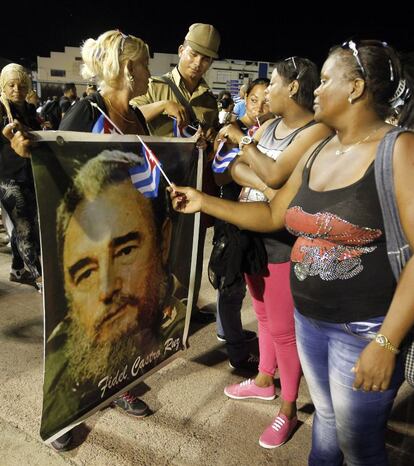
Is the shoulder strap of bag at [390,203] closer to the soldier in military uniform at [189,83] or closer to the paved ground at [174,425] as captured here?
the paved ground at [174,425]

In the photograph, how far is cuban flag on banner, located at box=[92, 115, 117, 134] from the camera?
→ 6.43 ft

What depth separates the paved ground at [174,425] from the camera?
2154 mm

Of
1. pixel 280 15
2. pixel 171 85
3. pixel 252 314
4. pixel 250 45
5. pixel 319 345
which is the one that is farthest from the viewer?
pixel 250 45

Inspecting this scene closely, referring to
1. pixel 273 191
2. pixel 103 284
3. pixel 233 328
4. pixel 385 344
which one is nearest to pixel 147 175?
pixel 103 284

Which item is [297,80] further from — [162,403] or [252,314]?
[252,314]

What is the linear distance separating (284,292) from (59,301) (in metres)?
1.18

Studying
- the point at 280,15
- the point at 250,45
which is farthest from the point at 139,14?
the point at 280,15

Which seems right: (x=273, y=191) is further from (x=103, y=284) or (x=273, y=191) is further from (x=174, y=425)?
(x=174, y=425)

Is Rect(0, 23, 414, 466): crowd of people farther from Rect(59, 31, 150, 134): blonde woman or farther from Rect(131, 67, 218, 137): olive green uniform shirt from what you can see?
Rect(131, 67, 218, 137): olive green uniform shirt

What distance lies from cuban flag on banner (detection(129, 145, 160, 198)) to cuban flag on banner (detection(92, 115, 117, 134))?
27cm

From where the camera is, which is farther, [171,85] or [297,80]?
[171,85]

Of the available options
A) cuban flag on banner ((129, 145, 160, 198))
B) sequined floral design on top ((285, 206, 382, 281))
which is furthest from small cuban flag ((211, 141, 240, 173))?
sequined floral design on top ((285, 206, 382, 281))

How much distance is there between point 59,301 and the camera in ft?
5.24

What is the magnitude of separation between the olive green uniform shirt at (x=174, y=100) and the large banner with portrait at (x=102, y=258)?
2.55 ft
